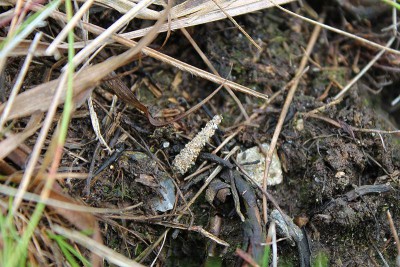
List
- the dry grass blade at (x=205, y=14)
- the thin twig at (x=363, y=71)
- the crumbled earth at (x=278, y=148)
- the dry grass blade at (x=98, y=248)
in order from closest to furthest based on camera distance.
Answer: the dry grass blade at (x=98, y=248) < the crumbled earth at (x=278, y=148) < the dry grass blade at (x=205, y=14) < the thin twig at (x=363, y=71)

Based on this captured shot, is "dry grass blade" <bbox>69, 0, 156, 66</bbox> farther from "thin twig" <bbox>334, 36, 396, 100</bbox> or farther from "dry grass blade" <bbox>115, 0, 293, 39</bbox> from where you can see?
"thin twig" <bbox>334, 36, 396, 100</bbox>

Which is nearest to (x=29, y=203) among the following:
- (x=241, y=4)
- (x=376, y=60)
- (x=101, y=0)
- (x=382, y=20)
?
(x=101, y=0)

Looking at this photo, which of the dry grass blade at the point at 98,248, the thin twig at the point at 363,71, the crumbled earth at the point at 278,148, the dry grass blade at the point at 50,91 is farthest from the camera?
Result: the thin twig at the point at 363,71

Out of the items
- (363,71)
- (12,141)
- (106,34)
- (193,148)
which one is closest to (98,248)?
(12,141)

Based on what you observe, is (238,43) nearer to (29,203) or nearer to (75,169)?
(75,169)

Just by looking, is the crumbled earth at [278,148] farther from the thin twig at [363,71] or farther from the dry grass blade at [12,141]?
the dry grass blade at [12,141]

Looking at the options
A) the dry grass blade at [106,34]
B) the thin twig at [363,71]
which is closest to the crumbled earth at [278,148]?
the thin twig at [363,71]

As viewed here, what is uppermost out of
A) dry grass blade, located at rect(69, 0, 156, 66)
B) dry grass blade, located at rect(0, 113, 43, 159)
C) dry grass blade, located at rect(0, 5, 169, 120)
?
dry grass blade, located at rect(69, 0, 156, 66)

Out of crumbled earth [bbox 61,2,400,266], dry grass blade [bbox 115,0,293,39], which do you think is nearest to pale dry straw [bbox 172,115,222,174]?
crumbled earth [bbox 61,2,400,266]
